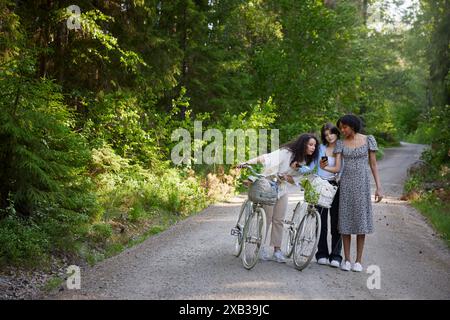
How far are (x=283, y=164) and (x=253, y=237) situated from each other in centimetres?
110

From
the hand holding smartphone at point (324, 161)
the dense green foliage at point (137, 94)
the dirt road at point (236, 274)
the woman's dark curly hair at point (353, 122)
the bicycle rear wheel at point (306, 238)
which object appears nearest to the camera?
the dirt road at point (236, 274)

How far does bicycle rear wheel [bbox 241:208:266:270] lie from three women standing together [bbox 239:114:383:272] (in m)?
0.43

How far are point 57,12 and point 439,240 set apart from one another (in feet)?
28.9

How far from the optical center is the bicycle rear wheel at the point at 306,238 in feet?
23.4

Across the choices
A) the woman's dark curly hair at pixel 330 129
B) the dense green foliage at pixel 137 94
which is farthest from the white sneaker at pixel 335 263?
the dense green foliage at pixel 137 94

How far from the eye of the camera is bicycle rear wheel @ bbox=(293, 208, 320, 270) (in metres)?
7.12

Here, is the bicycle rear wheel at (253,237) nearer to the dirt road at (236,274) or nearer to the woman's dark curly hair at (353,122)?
the dirt road at (236,274)

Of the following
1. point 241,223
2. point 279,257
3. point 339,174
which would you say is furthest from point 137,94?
point 339,174

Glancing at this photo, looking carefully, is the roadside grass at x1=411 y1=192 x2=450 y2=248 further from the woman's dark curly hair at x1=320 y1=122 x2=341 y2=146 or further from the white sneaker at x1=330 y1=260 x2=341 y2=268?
the woman's dark curly hair at x1=320 y1=122 x2=341 y2=146

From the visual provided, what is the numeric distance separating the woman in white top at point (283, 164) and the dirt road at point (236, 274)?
0.51 metres

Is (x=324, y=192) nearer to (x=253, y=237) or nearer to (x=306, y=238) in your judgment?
(x=306, y=238)

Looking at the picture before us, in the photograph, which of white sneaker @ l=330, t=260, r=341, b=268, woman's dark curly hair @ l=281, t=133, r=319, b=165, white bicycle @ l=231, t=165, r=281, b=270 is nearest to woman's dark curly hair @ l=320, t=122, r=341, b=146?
woman's dark curly hair @ l=281, t=133, r=319, b=165

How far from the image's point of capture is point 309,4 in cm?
2341

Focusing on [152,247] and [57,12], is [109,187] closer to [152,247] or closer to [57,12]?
[152,247]
